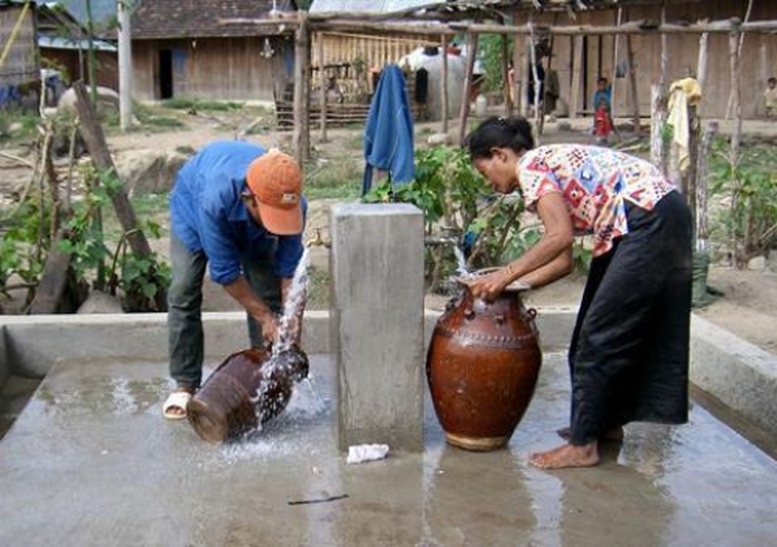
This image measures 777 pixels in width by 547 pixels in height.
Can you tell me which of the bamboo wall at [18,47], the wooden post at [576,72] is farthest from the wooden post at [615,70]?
the bamboo wall at [18,47]

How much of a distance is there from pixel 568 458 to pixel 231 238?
161cm

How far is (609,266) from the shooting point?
3855mm

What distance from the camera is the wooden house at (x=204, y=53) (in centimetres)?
3161

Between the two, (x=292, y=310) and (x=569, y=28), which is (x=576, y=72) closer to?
(x=569, y=28)

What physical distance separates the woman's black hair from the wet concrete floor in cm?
122

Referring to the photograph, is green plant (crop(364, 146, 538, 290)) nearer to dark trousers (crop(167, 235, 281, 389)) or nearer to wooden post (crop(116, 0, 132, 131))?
dark trousers (crop(167, 235, 281, 389))

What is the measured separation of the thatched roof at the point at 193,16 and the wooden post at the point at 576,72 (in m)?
12.2

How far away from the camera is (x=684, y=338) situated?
3.92 meters

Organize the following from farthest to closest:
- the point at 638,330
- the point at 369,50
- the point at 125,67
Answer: the point at 369,50
the point at 125,67
the point at 638,330

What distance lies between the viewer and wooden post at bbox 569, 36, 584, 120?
21.2 metres

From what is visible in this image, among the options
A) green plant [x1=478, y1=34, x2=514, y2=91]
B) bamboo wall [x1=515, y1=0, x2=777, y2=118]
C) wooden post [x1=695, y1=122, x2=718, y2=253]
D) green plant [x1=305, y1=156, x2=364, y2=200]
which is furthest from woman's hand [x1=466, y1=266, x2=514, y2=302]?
green plant [x1=478, y1=34, x2=514, y2=91]

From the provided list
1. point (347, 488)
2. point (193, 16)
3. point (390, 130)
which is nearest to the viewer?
point (347, 488)

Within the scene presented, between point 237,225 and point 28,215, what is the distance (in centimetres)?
294

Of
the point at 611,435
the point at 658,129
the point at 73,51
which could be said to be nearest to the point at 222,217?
the point at 611,435
